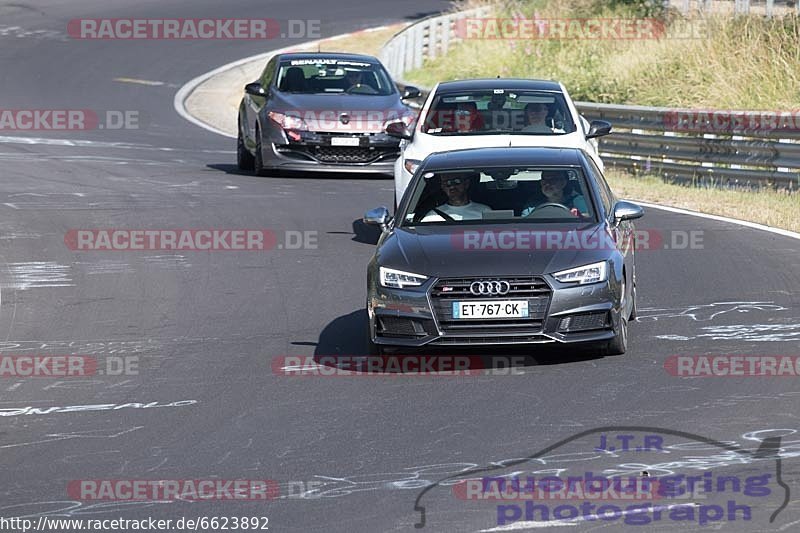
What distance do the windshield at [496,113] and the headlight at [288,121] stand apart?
189 inches

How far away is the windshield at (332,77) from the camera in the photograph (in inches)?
926

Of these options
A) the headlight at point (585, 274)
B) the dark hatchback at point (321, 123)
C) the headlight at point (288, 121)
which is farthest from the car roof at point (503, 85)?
the headlight at point (585, 274)

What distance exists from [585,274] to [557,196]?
1.21 m

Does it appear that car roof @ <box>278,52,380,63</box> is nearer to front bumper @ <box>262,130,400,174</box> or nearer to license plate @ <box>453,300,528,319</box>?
front bumper @ <box>262,130,400,174</box>

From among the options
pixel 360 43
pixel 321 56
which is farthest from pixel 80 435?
pixel 360 43

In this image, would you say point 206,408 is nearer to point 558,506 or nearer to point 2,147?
point 558,506

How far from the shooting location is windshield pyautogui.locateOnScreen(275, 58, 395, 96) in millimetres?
23516

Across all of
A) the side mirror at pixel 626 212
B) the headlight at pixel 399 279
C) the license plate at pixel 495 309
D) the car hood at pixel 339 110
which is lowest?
the car hood at pixel 339 110

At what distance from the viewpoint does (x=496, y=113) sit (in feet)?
57.8

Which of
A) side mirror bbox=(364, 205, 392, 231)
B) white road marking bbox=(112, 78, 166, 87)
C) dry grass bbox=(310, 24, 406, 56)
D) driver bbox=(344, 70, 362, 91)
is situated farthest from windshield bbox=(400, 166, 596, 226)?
dry grass bbox=(310, 24, 406, 56)

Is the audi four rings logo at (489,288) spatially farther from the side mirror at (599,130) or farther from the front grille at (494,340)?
the side mirror at (599,130)

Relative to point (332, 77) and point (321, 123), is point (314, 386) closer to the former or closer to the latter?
point (321, 123)

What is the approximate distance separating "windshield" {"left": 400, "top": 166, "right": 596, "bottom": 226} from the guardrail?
904 centimetres

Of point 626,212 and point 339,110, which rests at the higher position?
point 626,212
